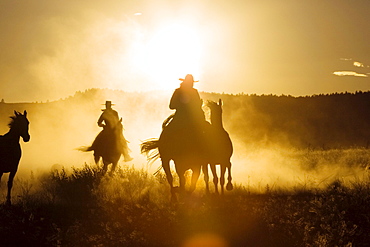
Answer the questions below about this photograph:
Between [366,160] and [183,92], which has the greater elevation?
[183,92]

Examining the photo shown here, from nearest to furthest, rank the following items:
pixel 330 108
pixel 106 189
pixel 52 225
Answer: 1. pixel 52 225
2. pixel 106 189
3. pixel 330 108

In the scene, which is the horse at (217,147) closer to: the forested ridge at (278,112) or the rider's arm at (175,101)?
the rider's arm at (175,101)

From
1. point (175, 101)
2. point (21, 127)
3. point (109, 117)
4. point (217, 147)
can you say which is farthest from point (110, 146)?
point (175, 101)

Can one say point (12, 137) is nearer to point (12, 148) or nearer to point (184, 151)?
point (12, 148)

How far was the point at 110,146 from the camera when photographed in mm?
Answer: 15883

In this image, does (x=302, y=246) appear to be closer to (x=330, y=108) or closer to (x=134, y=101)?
(x=134, y=101)

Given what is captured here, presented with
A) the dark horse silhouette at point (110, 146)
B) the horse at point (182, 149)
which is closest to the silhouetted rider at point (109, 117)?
the dark horse silhouette at point (110, 146)

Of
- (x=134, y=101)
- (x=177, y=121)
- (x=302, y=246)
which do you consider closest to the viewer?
(x=302, y=246)

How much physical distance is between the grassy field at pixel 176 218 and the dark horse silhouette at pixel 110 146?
8.43 ft

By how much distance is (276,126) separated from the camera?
7331cm

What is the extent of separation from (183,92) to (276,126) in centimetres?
6419

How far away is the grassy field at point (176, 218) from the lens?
8.87 m

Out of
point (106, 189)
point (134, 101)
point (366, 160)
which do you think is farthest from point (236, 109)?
point (106, 189)

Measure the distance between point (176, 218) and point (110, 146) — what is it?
261 inches
